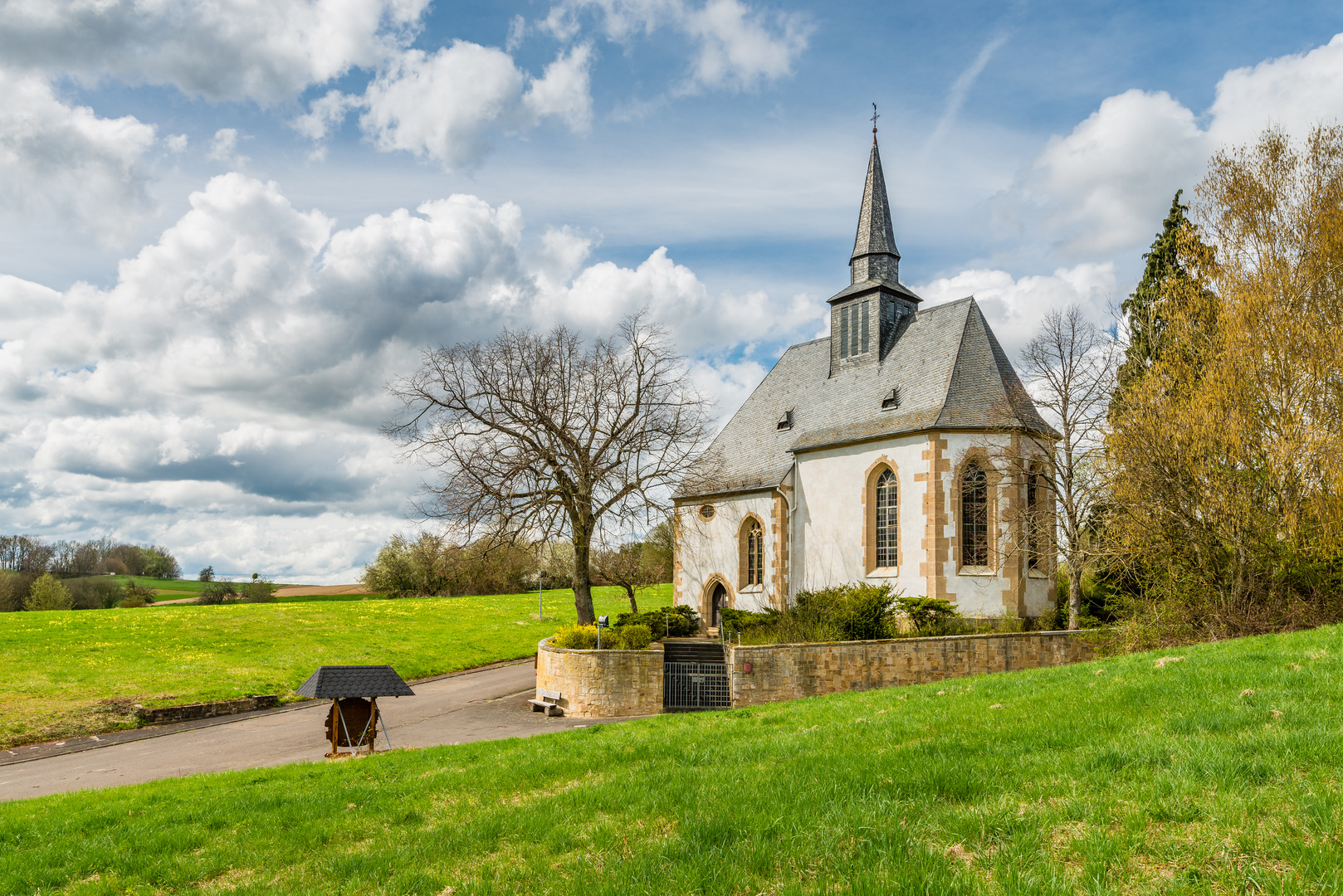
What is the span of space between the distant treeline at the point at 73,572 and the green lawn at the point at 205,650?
1661 centimetres

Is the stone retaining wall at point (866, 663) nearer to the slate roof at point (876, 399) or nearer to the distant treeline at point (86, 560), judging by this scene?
the slate roof at point (876, 399)

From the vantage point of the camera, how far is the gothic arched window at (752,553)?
1299 inches

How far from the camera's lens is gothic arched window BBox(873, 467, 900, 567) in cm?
2834

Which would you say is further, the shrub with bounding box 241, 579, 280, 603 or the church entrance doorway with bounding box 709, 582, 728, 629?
the shrub with bounding box 241, 579, 280, 603

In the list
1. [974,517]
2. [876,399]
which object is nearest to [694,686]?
[974,517]

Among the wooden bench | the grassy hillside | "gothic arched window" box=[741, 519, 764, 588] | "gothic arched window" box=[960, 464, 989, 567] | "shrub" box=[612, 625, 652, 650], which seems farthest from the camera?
"gothic arched window" box=[741, 519, 764, 588]

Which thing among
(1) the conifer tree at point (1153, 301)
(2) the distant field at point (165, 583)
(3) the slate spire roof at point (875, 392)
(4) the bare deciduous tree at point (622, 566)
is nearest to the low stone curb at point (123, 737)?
(4) the bare deciduous tree at point (622, 566)

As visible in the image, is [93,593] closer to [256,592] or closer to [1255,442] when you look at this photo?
[256,592]

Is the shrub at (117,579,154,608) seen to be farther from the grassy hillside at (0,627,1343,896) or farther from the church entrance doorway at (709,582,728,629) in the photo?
the grassy hillside at (0,627,1343,896)

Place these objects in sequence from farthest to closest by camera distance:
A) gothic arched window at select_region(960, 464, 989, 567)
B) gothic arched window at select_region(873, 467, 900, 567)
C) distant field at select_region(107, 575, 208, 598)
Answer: distant field at select_region(107, 575, 208, 598), gothic arched window at select_region(873, 467, 900, 567), gothic arched window at select_region(960, 464, 989, 567)

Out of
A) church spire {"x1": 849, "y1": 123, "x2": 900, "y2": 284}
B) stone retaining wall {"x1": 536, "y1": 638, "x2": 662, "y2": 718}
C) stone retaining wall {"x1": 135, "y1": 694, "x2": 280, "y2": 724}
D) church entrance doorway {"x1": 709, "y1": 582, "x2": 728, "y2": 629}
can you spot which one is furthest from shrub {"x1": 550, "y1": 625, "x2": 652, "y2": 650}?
church spire {"x1": 849, "y1": 123, "x2": 900, "y2": 284}

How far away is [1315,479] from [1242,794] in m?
15.0

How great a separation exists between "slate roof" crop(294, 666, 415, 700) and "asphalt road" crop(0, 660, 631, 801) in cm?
197

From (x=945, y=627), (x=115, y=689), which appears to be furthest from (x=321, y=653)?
(x=945, y=627)
